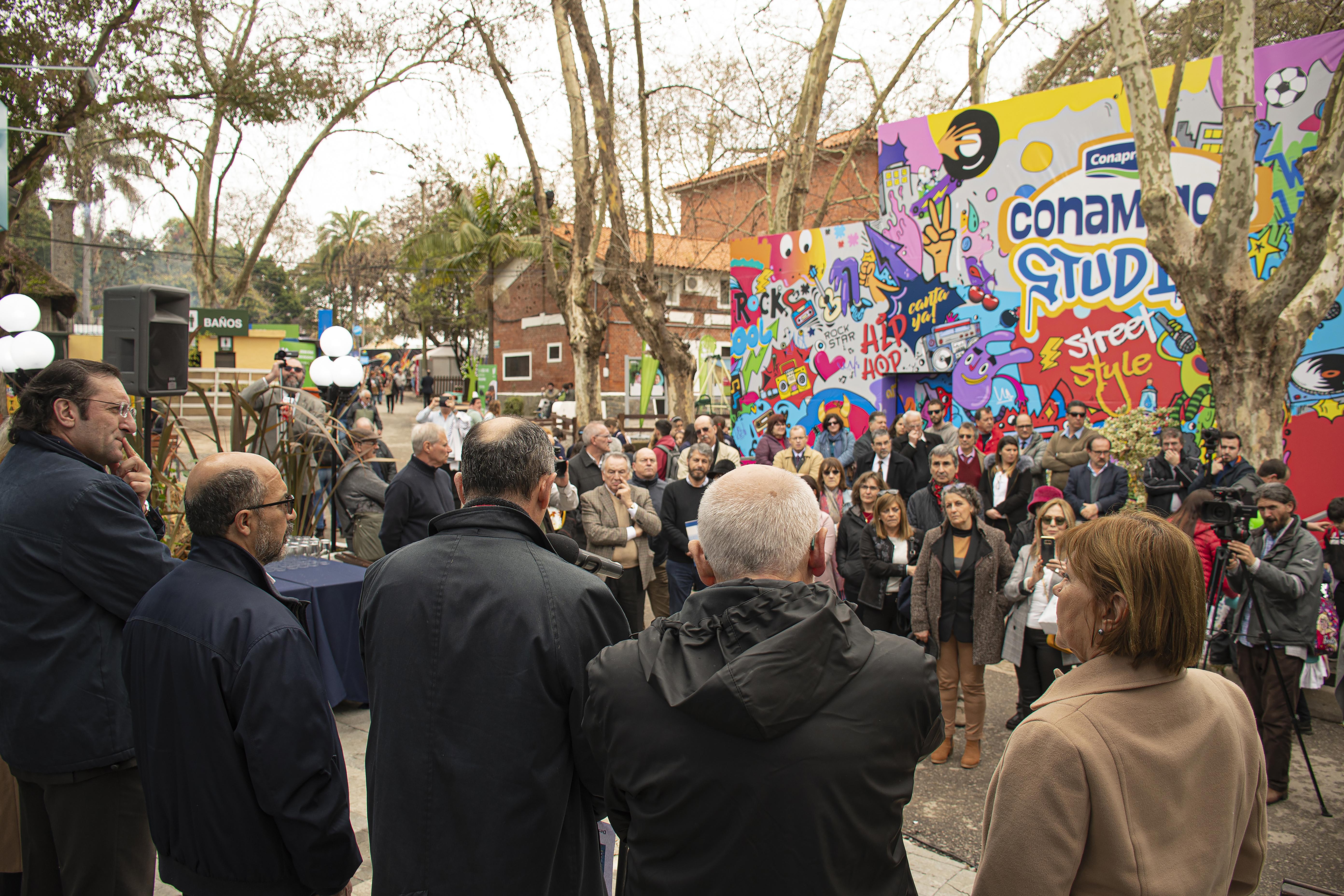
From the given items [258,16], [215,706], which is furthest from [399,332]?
[215,706]

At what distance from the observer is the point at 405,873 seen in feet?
6.55

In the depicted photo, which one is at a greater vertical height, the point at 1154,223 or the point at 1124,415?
the point at 1154,223

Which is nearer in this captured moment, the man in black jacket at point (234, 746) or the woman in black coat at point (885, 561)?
the man in black jacket at point (234, 746)

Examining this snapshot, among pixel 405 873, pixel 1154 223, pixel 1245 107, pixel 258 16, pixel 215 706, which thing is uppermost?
pixel 258 16

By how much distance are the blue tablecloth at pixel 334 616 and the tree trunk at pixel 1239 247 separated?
7597mm

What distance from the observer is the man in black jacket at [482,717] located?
1968 millimetres

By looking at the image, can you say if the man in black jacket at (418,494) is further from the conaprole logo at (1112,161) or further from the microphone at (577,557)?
the conaprole logo at (1112,161)

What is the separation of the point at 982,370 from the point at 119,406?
11.4m

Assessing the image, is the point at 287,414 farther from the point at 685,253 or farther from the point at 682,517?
the point at 685,253

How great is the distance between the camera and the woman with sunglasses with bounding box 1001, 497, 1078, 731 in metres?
5.14

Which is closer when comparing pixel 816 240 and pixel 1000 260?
pixel 1000 260

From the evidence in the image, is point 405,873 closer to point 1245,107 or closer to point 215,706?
point 215,706

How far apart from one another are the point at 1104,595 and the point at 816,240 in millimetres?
13676

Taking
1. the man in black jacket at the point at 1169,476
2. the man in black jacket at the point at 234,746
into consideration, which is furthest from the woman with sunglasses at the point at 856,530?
the man in black jacket at the point at 234,746
